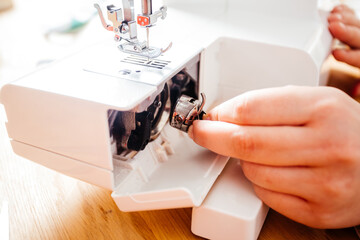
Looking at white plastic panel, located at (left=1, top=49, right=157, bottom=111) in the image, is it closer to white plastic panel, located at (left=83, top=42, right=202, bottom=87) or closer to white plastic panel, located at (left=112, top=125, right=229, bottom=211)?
white plastic panel, located at (left=83, top=42, right=202, bottom=87)

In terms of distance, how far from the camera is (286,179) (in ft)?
1.69

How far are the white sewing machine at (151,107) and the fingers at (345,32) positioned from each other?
116mm

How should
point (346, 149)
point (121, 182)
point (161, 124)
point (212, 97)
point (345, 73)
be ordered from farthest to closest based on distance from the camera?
point (345, 73), point (212, 97), point (161, 124), point (121, 182), point (346, 149)

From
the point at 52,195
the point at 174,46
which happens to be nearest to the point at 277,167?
the point at 174,46

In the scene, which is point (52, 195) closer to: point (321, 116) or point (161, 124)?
point (161, 124)

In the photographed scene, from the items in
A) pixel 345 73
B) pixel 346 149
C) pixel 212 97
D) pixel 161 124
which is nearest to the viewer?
pixel 346 149

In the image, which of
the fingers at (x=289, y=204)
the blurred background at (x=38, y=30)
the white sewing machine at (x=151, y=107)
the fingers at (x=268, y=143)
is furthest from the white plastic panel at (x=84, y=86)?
the blurred background at (x=38, y=30)

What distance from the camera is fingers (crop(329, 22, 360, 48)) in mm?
878

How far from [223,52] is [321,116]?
347 millimetres

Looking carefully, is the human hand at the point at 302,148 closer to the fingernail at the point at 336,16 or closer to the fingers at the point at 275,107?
the fingers at the point at 275,107

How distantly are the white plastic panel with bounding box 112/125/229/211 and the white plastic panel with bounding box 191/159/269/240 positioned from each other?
0.02 meters

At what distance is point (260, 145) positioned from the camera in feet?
1.67

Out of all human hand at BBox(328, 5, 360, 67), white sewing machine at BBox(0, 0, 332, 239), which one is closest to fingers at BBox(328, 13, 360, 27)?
human hand at BBox(328, 5, 360, 67)

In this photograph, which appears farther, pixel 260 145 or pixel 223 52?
pixel 223 52
